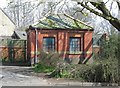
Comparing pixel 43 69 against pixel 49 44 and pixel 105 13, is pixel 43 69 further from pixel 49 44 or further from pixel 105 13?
pixel 105 13

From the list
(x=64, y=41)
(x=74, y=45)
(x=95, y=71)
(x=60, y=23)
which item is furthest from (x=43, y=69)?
(x=60, y=23)

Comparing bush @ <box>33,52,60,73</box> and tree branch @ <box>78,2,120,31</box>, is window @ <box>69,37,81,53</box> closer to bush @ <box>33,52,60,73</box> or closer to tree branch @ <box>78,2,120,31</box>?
bush @ <box>33,52,60,73</box>

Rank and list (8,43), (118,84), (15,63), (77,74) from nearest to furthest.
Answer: (118,84) → (77,74) → (15,63) → (8,43)

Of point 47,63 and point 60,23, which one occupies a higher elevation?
point 60,23

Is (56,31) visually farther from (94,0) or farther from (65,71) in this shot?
(94,0)

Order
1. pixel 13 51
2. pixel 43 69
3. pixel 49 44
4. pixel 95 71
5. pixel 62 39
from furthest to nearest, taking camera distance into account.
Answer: pixel 13 51 → pixel 62 39 → pixel 49 44 → pixel 43 69 → pixel 95 71

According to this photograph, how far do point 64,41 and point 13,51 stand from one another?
255 inches

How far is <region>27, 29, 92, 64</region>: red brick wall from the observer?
2981cm

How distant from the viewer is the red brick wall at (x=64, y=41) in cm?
2981

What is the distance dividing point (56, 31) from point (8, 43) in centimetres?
709

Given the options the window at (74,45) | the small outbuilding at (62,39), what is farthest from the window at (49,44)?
the window at (74,45)

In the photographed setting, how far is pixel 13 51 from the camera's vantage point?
33594 millimetres

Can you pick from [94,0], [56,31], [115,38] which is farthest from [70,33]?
[94,0]

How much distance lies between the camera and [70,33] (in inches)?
1203
